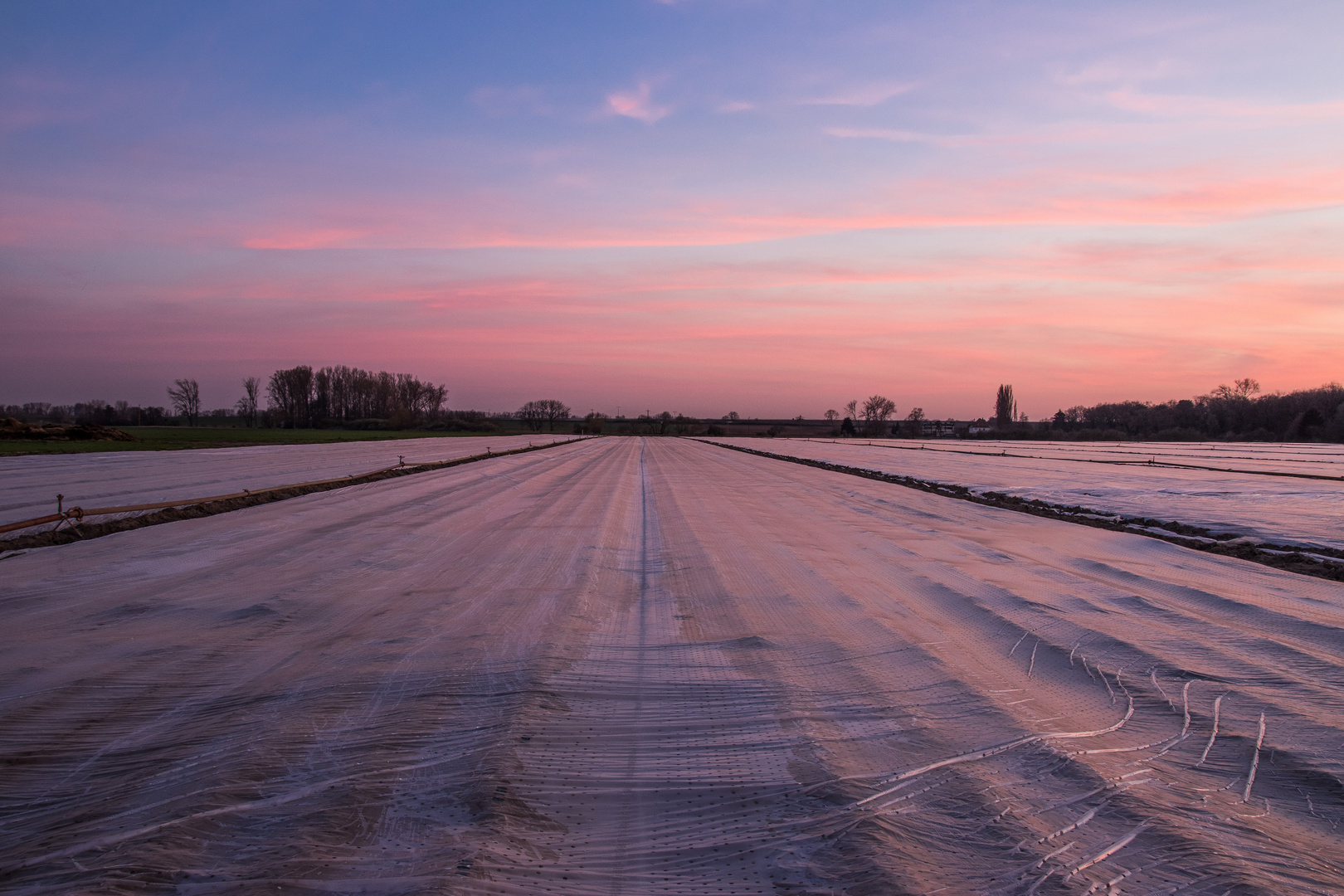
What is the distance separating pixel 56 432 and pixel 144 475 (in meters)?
26.3

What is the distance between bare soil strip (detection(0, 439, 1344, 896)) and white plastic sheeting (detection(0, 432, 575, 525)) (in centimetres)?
645

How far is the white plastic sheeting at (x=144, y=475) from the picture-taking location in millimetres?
12062

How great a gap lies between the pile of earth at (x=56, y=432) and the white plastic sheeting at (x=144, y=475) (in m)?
12.4

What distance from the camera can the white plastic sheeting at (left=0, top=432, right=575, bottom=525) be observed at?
12062 millimetres

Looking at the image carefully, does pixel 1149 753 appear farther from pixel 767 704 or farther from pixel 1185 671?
pixel 767 704

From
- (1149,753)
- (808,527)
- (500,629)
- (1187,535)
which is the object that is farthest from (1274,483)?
(500,629)

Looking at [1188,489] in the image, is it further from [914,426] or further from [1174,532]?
[914,426]

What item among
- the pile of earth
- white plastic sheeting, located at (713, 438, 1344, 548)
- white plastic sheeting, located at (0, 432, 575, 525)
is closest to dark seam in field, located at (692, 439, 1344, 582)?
white plastic sheeting, located at (713, 438, 1344, 548)

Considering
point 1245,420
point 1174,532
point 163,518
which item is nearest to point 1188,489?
point 1174,532

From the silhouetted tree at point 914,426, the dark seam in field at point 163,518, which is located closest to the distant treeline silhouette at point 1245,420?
the silhouetted tree at point 914,426

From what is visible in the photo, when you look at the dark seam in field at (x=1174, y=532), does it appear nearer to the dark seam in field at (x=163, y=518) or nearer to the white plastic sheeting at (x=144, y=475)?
the dark seam in field at (x=163, y=518)

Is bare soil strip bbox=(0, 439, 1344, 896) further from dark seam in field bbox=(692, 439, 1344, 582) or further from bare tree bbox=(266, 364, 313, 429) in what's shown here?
bare tree bbox=(266, 364, 313, 429)

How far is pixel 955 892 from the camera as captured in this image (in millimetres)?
2139

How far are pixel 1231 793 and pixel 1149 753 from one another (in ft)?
1.14
